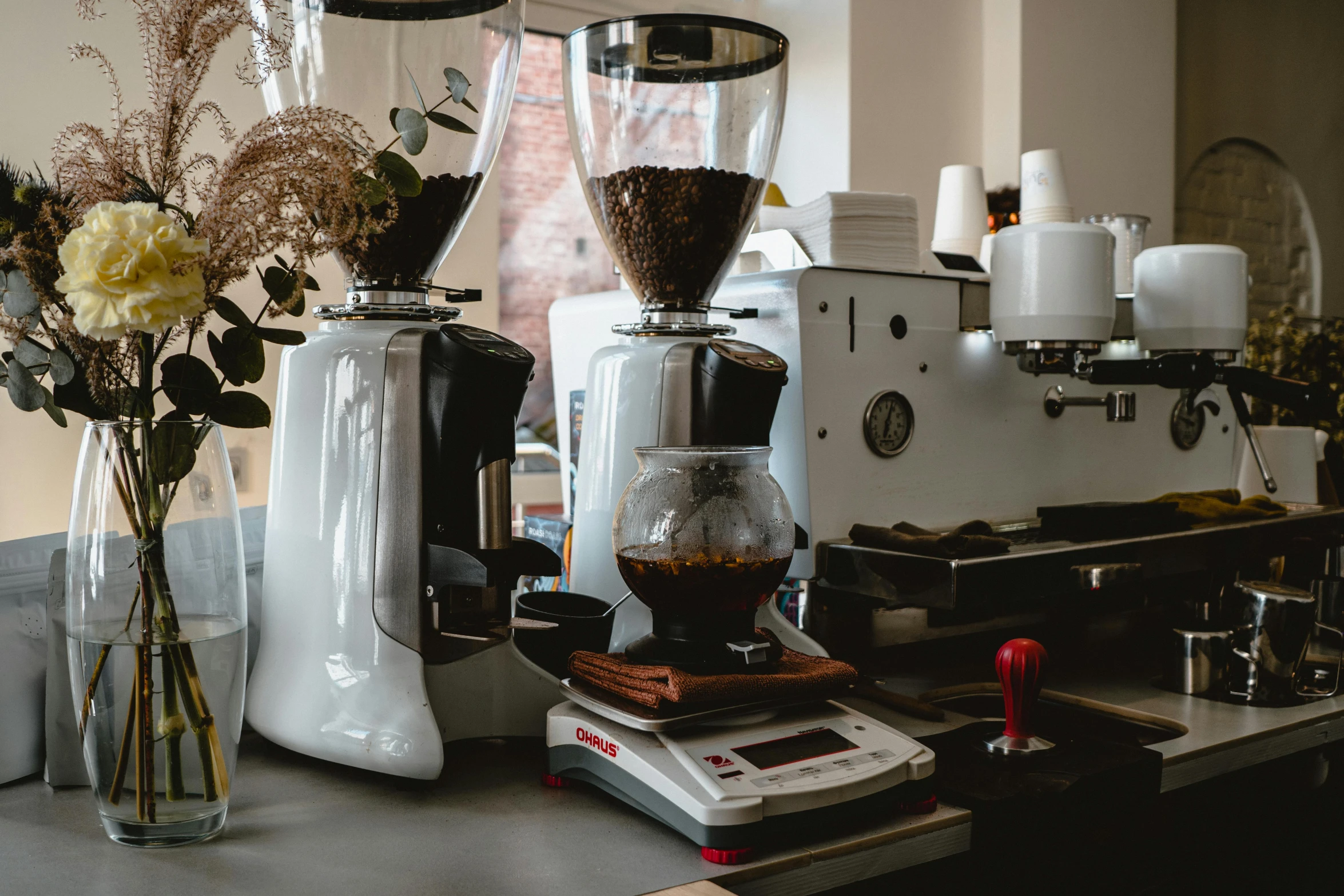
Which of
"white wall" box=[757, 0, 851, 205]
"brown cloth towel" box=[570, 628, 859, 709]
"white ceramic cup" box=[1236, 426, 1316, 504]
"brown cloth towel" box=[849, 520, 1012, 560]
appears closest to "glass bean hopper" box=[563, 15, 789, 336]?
"brown cloth towel" box=[849, 520, 1012, 560]

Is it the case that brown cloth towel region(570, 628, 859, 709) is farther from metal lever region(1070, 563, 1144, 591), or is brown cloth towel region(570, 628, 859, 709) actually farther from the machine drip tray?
metal lever region(1070, 563, 1144, 591)

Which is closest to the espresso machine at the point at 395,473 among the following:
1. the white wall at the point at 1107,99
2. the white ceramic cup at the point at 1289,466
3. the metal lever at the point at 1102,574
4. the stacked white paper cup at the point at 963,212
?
the metal lever at the point at 1102,574

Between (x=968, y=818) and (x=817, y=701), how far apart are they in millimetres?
144

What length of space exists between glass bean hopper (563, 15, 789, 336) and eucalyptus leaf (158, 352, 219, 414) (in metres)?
0.44

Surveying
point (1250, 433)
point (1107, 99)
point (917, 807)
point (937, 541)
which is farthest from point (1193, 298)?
point (1107, 99)

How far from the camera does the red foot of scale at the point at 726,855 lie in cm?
74

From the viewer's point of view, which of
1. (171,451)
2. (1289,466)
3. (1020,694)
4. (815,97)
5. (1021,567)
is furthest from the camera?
(815,97)

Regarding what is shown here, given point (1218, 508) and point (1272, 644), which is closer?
point (1272, 644)

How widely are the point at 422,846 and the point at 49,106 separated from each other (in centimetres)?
156

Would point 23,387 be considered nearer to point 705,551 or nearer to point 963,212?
point 705,551

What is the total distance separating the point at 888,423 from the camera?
4.10ft

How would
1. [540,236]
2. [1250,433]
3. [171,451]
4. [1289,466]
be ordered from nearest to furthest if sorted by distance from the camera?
[171,451] → [1250,433] → [1289,466] → [540,236]

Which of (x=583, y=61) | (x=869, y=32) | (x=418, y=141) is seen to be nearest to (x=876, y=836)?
(x=418, y=141)

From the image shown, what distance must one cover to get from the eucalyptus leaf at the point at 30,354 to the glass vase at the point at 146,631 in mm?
53
